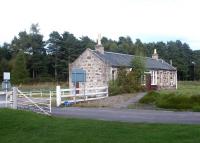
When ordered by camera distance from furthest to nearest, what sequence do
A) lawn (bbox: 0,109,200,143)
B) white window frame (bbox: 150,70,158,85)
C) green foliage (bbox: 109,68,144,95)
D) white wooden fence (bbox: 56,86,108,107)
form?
white window frame (bbox: 150,70,158,85), green foliage (bbox: 109,68,144,95), white wooden fence (bbox: 56,86,108,107), lawn (bbox: 0,109,200,143)

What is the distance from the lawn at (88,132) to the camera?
11484mm

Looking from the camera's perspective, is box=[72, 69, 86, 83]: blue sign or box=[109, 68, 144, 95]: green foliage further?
box=[109, 68, 144, 95]: green foliage

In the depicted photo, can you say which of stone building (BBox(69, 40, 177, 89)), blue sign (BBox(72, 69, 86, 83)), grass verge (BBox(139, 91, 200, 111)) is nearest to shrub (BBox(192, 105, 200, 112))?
grass verge (BBox(139, 91, 200, 111))

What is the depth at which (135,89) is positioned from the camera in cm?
3719

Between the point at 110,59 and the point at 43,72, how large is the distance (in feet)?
166

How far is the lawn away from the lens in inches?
452

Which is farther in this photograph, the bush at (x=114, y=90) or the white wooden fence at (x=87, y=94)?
the bush at (x=114, y=90)

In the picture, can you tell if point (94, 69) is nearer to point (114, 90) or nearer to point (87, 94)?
point (114, 90)

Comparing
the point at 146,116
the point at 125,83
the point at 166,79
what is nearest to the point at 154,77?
the point at 166,79

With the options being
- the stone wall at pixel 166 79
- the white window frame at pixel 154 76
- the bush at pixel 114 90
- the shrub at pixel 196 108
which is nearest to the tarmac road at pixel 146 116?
the shrub at pixel 196 108

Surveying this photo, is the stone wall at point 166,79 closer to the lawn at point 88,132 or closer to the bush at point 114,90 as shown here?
the bush at point 114,90

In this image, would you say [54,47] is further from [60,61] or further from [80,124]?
[80,124]

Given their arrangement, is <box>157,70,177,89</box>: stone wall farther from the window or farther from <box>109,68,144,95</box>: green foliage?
<box>109,68,144,95</box>: green foliage

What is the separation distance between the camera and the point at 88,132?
42.1 feet
